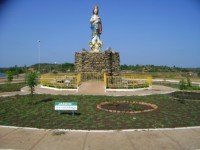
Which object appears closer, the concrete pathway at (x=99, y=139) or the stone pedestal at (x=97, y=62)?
the concrete pathway at (x=99, y=139)

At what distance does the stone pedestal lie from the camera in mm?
24453

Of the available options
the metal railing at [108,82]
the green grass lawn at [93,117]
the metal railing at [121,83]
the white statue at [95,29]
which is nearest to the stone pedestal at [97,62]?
the metal railing at [108,82]

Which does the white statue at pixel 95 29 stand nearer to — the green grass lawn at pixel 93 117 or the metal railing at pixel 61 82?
the metal railing at pixel 61 82

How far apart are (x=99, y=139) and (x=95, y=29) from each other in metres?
21.4

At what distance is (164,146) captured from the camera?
6480mm

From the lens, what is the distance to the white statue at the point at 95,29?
2703cm

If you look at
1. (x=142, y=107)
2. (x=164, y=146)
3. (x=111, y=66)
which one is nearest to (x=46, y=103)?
(x=142, y=107)

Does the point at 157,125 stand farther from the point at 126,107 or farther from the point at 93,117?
the point at 126,107

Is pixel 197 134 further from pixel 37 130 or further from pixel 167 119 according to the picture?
pixel 37 130

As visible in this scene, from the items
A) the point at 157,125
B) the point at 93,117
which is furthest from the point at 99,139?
the point at 93,117

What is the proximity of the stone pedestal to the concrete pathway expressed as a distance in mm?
16698

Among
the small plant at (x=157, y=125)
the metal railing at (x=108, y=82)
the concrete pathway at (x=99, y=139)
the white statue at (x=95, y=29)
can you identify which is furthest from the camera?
the white statue at (x=95, y=29)

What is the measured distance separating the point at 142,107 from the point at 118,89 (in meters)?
6.27

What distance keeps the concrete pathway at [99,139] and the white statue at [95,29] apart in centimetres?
1976
